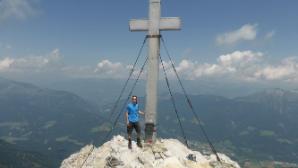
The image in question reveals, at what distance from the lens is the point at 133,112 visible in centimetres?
2075

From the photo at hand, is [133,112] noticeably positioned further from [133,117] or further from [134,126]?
[134,126]

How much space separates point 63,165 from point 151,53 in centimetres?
851

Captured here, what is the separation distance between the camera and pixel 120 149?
2025cm

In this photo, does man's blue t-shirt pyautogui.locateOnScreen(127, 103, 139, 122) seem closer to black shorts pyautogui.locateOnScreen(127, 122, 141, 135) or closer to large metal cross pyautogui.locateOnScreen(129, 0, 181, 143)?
black shorts pyautogui.locateOnScreen(127, 122, 141, 135)

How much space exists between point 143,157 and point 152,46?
604cm

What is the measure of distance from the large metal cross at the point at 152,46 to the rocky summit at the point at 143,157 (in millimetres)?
1242

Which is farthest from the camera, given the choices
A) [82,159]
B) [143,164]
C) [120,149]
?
[82,159]

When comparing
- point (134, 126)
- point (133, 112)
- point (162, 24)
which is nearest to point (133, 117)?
point (133, 112)

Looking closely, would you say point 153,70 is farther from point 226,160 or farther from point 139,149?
point 226,160

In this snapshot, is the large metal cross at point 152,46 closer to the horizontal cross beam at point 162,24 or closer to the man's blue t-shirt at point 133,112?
the horizontal cross beam at point 162,24

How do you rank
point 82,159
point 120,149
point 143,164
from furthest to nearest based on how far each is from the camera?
point 82,159, point 120,149, point 143,164

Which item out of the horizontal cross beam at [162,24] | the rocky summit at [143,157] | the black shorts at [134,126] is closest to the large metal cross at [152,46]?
the horizontal cross beam at [162,24]

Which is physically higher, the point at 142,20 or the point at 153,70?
the point at 142,20

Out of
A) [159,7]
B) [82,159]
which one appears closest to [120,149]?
[82,159]
